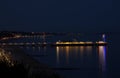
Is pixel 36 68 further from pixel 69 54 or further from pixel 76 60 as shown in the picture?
pixel 69 54

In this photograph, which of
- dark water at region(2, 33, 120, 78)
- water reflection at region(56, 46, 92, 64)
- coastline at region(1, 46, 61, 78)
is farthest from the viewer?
water reflection at region(56, 46, 92, 64)

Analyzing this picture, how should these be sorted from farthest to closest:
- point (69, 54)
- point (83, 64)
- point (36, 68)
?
1. point (69, 54)
2. point (83, 64)
3. point (36, 68)

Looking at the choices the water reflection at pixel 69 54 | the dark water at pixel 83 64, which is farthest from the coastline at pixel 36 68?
the water reflection at pixel 69 54


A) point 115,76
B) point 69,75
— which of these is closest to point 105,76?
point 115,76

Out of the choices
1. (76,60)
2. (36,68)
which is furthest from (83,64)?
(36,68)

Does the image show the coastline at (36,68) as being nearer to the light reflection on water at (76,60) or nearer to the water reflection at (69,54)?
the light reflection on water at (76,60)

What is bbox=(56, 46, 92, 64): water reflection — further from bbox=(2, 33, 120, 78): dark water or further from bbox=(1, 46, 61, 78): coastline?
bbox=(1, 46, 61, 78): coastline

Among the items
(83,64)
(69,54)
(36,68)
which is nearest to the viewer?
(36,68)

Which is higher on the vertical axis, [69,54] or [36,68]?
[69,54]

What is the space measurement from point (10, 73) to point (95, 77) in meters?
19.7

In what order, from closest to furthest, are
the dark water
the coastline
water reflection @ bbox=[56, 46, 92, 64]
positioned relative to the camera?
the coastline
the dark water
water reflection @ bbox=[56, 46, 92, 64]

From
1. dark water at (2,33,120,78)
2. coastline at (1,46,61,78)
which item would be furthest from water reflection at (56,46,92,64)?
coastline at (1,46,61,78)

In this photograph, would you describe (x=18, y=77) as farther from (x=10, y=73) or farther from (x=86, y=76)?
(x=86, y=76)

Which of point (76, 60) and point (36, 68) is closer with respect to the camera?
point (36, 68)
